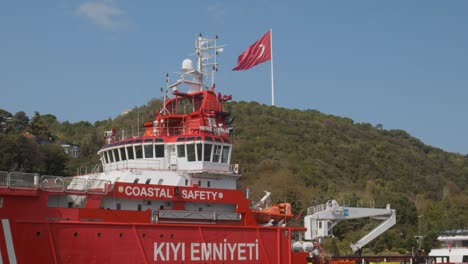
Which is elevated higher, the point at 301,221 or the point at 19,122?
the point at 19,122

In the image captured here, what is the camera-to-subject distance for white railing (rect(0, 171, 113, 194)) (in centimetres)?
1764

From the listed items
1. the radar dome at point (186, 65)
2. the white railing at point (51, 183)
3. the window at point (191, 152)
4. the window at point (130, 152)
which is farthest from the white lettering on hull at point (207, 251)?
the radar dome at point (186, 65)

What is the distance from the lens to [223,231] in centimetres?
2119

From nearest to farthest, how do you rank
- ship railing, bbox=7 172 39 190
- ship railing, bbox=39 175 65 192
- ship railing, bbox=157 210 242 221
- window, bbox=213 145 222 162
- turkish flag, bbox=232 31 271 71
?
ship railing, bbox=7 172 39 190 → ship railing, bbox=39 175 65 192 → ship railing, bbox=157 210 242 221 → window, bbox=213 145 222 162 → turkish flag, bbox=232 31 271 71

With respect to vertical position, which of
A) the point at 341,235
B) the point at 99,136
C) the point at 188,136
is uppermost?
the point at 99,136

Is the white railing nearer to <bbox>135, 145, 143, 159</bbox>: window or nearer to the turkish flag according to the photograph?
<bbox>135, 145, 143, 159</bbox>: window

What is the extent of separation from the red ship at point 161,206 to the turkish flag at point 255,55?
5337 millimetres

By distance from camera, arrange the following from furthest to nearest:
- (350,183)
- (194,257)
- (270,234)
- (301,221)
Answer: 1. (350,183)
2. (301,221)
3. (270,234)
4. (194,257)

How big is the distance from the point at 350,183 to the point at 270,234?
54.8 meters

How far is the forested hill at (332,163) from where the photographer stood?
5338 cm

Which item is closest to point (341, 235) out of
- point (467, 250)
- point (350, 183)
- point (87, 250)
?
point (467, 250)

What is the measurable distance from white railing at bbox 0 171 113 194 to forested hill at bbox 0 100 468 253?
93.5ft

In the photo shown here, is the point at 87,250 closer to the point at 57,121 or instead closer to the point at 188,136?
the point at 188,136

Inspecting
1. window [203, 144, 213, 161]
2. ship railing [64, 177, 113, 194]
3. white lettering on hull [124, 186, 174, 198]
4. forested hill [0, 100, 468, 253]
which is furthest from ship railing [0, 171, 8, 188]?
forested hill [0, 100, 468, 253]
